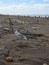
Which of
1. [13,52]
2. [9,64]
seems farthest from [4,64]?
[13,52]

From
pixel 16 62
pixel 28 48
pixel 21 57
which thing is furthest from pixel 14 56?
pixel 28 48

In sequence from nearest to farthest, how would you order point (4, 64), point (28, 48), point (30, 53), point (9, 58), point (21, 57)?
point (4, 64), point (9, 58), point (21, 57), point (30, 53), point (28, 48)

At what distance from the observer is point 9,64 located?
5.34 m

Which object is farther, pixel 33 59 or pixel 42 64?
pixel 33 59

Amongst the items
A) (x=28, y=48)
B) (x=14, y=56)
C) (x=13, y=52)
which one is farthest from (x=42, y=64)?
(x=28, y=48)

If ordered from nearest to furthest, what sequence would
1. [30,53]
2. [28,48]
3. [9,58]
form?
[9,58], [30,53], [28,48]

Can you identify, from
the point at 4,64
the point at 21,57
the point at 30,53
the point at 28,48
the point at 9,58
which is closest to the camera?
the point at 4,64

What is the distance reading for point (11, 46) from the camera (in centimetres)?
750

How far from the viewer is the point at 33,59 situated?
19.4 feet

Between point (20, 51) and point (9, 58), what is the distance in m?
1.16

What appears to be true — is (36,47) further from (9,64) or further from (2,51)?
(9,64)

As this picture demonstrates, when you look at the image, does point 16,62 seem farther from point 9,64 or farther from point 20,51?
point 20,51

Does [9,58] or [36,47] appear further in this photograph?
[36,47]

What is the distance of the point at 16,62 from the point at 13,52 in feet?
3.56
